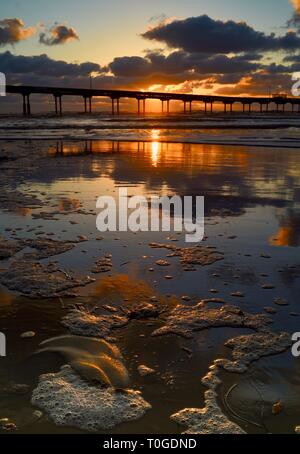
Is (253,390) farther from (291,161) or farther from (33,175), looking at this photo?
(291,161)

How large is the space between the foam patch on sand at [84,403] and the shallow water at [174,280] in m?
0.07

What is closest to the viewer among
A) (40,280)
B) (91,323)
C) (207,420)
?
(207,420)

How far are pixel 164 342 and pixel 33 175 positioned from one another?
10119mm

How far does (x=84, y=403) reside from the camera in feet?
9.40

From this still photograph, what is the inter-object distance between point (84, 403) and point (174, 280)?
232 cm

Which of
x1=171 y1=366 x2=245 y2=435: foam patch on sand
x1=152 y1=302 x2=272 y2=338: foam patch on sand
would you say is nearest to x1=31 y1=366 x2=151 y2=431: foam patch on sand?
x1=171 y1=366 x2=245 y2=435: foam patch on sand

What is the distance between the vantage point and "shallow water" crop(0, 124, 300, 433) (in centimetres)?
289

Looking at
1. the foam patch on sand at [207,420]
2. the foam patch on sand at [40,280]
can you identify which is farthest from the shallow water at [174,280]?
the foam patch on sand at [40,280]
